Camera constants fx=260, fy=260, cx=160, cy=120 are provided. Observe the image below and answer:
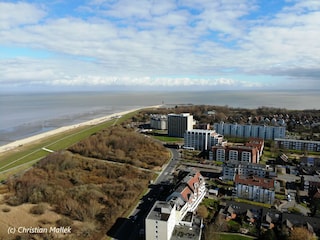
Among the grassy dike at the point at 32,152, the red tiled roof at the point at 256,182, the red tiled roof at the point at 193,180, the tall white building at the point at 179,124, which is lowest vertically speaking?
the grassy dike at the point at 32,152

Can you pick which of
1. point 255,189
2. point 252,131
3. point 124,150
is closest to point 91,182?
point 124,150

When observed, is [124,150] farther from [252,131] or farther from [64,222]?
[252,131]

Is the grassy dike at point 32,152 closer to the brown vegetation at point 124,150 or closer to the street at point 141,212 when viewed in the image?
the brown vegetation at point 124,150

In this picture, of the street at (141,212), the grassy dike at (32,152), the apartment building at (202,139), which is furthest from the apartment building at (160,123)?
the street at (141,212)

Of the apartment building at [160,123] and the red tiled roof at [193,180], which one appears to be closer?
the red tiled roof at [193,180]

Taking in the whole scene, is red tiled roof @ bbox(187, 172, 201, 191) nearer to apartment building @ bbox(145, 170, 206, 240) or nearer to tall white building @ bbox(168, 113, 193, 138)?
apartment building @ bbox(145, 170, 206, 240)

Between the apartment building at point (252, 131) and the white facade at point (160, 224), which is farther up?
the apartment building at point (252, 131)
